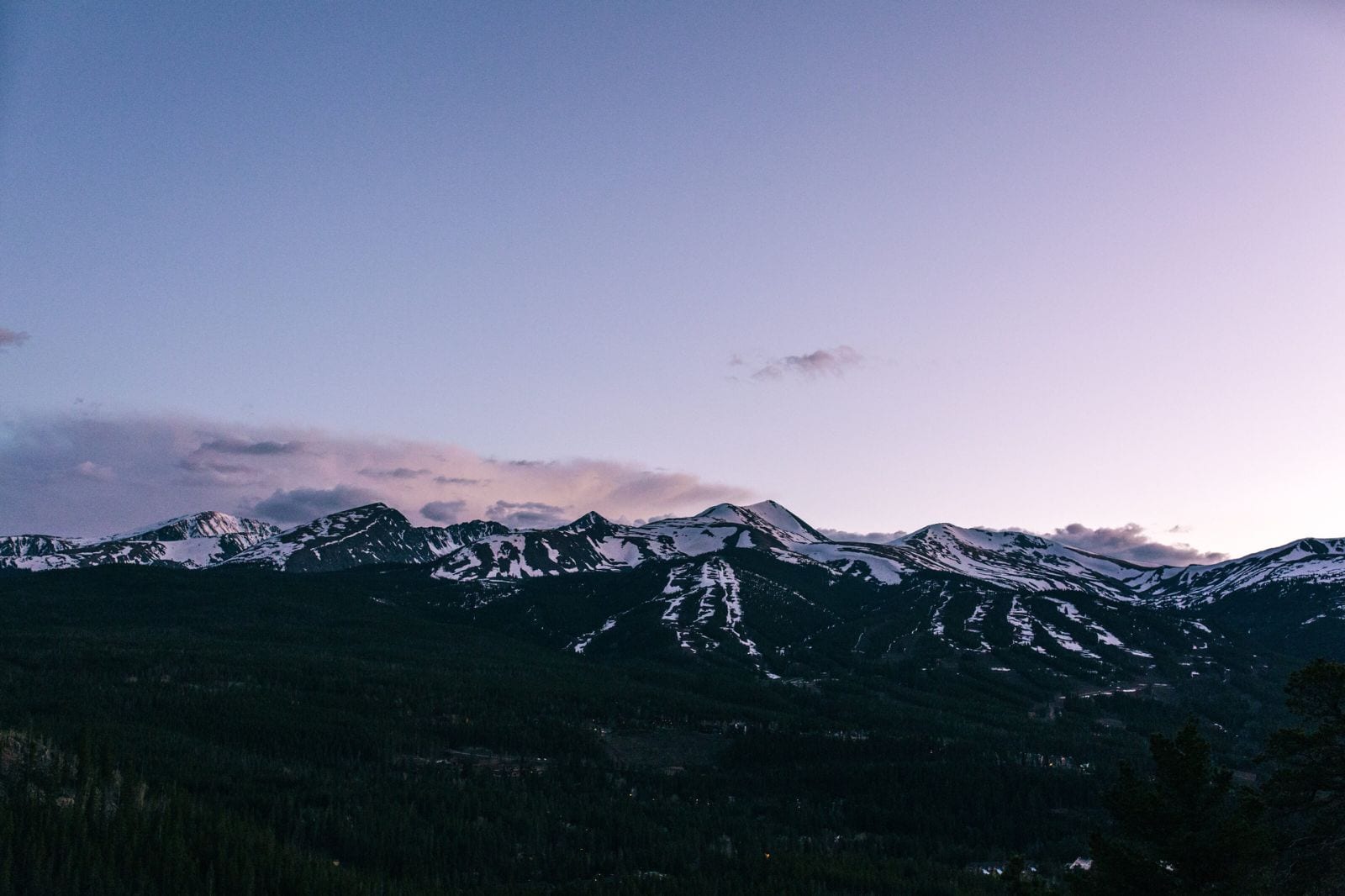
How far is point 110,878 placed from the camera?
11994 centimetres

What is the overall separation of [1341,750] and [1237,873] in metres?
8.88

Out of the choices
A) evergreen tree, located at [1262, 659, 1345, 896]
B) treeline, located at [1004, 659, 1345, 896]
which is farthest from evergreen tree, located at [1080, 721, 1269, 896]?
evergreen tree, located at [1262, 659, 1345, 896]

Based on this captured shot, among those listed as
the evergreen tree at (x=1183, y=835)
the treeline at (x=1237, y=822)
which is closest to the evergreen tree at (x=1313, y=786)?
the treeline at (x=1237, y=822)


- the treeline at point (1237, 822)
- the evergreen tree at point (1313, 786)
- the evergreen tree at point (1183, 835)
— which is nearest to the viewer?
the evergreen tree at point (1183, 835)

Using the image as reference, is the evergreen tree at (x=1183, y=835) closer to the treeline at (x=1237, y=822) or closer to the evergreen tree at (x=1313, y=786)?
the treeline at (x=1237, y=822)

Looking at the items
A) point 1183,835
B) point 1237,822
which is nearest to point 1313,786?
point 1237,822

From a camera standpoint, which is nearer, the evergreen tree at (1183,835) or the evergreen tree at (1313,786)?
the evergreen tree at (1183,835)

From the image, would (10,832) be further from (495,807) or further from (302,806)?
(495,807)

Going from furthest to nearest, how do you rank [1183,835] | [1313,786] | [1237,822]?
[1313,786] < [1183,835] < [1237,822]

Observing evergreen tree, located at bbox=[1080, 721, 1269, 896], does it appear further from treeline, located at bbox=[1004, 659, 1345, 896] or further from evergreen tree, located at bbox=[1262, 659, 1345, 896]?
evergreen tree, located at bbox=[1262, 659, 1345, 896]

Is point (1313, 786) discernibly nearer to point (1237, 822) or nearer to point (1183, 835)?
point (1237, 822)

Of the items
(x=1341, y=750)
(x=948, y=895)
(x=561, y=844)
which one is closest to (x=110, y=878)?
(x=561, y=844)

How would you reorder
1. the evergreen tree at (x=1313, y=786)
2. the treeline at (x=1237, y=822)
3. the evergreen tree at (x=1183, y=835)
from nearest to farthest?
1. the evergreen tree at (x=1183, y=835)
2. the treeline at (x=1237, y=822)
3. the evergreen tree at (x=1313, y=786)

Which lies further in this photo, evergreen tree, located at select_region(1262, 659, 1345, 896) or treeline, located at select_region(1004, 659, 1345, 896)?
evergreen tree, located at select_region(1262, 659, 1345, 896)
